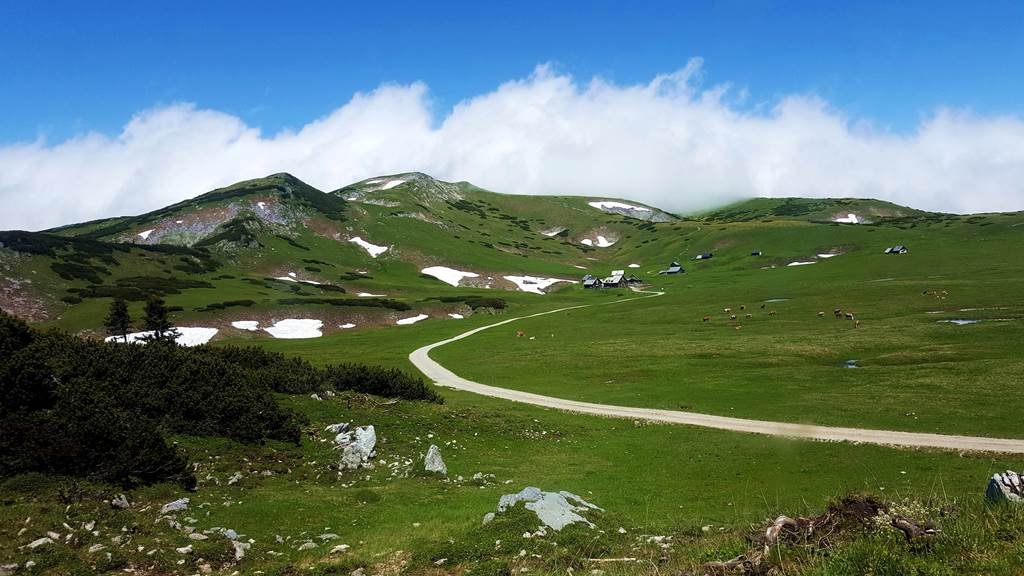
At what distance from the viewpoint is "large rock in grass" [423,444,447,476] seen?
2520 centimetres

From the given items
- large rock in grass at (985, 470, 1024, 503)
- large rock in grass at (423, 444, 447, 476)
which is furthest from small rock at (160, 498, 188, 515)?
large rock in grass at (985, 470, 1024, 503)

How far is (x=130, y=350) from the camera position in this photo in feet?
104

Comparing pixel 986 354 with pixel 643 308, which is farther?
pixel 643 308

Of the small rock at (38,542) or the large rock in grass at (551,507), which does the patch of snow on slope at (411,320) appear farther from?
the small rock at (38,542)

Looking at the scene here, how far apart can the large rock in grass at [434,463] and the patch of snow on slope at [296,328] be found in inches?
3621

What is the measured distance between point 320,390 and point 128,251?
157 meters

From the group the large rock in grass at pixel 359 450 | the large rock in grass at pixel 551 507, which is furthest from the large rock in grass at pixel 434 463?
the large rock in grass at pixel 551 507

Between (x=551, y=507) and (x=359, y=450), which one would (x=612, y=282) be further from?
(x=551, y=507)

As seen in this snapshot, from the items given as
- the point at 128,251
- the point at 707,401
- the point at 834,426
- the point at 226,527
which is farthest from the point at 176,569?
the point at 128,251

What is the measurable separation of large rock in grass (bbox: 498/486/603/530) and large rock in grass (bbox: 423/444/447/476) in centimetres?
870

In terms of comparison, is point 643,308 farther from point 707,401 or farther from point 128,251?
point 128,251

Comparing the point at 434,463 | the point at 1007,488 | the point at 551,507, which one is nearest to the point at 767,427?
the point at 434,463

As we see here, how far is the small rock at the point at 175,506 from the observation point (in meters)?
17.2

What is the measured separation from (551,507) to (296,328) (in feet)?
349
